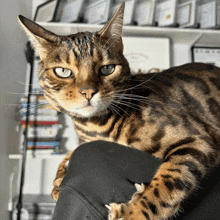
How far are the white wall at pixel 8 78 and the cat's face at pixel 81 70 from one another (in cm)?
93

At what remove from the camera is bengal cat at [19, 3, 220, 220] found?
582mm

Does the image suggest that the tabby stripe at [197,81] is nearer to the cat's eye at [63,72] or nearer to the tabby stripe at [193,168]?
the tabby stripe at [193,168]

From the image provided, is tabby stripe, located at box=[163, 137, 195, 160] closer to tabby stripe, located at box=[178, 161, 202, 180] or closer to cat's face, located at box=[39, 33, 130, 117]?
tabby stripe, located at box=[178, 161, 202, 180]

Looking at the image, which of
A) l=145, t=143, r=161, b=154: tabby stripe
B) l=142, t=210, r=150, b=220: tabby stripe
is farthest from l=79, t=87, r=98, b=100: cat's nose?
l=142, t=210, r=150, b=220: tabby stripe

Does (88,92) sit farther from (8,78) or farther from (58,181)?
(8,78)

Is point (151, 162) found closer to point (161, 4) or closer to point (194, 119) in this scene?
point (194, 119)

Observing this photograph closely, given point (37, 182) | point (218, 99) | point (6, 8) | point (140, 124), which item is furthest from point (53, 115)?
point (218, 99)

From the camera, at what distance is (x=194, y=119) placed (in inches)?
25.8

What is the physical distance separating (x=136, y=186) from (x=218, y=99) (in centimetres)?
45

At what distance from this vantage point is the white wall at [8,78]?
4.99 feet

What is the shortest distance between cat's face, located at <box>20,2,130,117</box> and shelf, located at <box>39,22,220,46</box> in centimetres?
109

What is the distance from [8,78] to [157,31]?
127cm

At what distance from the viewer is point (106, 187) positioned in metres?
0.44

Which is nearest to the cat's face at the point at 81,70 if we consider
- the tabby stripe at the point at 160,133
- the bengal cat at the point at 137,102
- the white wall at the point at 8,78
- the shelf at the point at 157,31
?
the bengal cat at the point at 137,102
